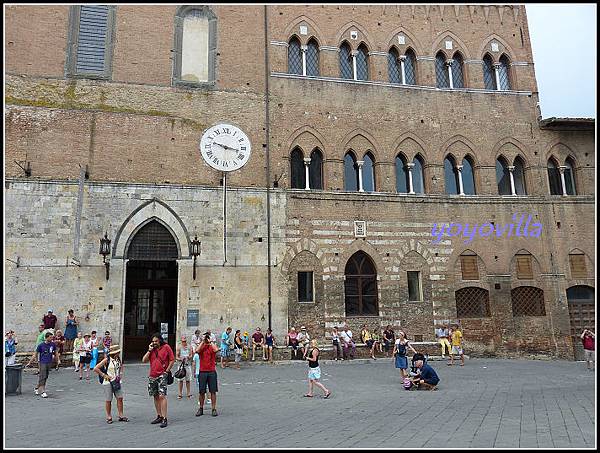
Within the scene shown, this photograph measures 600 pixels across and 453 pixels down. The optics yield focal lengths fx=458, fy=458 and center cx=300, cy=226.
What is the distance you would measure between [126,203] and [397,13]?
14.5 meters

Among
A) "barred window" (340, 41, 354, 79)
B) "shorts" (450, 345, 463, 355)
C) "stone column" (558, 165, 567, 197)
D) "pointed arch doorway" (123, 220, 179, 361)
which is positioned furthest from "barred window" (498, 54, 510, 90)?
"pointed arch doorway" (123, 220, 179, 361)

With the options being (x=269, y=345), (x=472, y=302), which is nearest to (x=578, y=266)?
(x=472, y=302)

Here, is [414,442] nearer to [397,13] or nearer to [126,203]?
[126,203]

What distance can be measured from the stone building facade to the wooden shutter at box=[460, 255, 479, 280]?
41 millimetres

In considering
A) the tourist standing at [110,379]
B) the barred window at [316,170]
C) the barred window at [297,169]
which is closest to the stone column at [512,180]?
the barred window at [316,170]

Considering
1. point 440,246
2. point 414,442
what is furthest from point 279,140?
point 414,442

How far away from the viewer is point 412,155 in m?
19.3

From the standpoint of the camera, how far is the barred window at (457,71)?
68.3ft

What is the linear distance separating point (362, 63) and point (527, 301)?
12.3m

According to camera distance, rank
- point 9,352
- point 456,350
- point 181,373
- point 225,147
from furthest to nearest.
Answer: point 225,147
point 456,350
point 9,352
point 181,373

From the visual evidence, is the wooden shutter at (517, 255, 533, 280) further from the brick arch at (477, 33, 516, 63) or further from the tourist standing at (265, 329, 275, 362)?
the tourist standing at (265, 329, 275, 362)

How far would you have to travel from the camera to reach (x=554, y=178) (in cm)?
2041

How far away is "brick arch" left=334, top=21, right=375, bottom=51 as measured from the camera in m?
19.9

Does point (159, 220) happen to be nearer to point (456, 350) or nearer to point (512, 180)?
point (456, 350)
